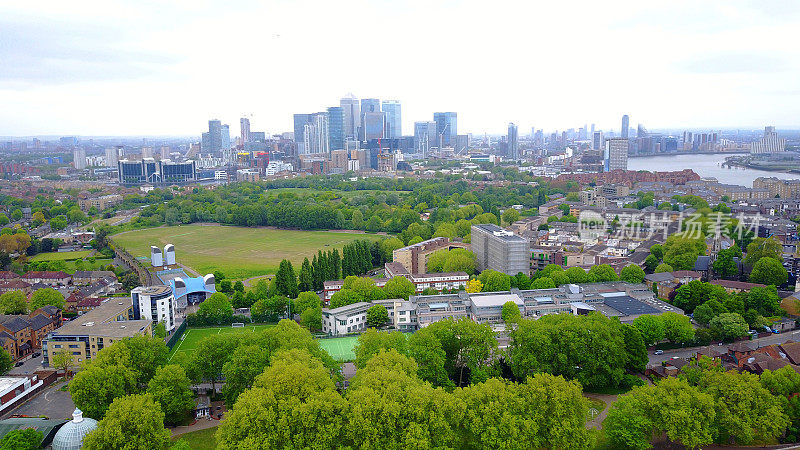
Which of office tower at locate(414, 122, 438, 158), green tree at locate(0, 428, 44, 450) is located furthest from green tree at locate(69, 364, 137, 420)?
office tower at locate(414, 122, 438, 158)

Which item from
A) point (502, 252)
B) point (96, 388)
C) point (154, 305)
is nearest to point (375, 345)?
point (96, 388)

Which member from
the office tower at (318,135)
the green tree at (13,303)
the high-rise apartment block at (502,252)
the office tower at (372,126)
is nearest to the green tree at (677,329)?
the high-rise apartment block at (502,252)

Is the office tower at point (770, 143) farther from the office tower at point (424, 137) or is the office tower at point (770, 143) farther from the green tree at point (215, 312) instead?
the green tree at point (215, 312)

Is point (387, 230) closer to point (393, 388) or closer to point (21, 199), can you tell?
point (393, 388)

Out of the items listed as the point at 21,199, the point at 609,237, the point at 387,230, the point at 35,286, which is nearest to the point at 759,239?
the point at 609,237

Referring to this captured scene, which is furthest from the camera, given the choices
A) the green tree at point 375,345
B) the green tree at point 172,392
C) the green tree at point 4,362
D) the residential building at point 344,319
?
the residential building at point 344,319

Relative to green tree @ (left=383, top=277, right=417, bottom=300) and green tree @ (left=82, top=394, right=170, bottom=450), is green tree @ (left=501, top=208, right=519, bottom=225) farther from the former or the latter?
green tree @ (left=82, top=394, right=170, bottom=450)
